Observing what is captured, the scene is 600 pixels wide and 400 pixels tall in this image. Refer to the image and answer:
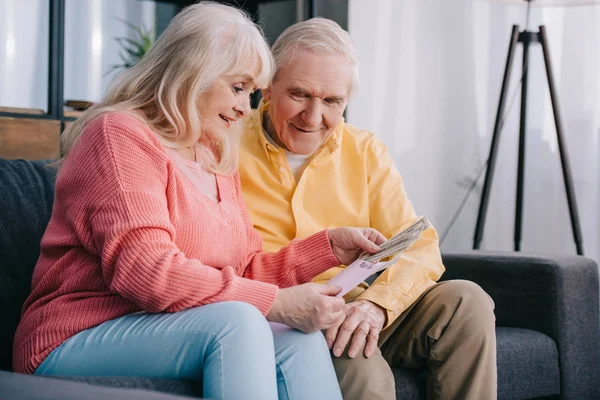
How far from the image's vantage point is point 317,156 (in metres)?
1.99

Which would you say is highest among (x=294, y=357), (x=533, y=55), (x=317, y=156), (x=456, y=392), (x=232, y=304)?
(x=533, y=55)

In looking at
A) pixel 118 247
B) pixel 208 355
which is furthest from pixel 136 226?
pixel 208 355

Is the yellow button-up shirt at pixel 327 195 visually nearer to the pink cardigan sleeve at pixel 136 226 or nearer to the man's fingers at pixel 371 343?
the man's fingers at pixel 371 343

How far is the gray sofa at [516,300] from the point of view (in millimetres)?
1779

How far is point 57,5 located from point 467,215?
1.93 m

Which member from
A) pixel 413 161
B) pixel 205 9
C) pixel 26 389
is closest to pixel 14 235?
pixel 205 9

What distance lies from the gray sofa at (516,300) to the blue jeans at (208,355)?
15.5 inches

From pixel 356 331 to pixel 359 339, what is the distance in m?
0.02

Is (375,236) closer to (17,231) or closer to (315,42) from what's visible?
(315,42)

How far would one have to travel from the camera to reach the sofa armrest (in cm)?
221

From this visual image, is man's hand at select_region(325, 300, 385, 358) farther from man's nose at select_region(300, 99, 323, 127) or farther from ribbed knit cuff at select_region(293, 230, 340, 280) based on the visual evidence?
man's nose at select_region(300, 99, 323, 127)

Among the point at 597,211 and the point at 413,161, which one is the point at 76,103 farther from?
the point at 597,211

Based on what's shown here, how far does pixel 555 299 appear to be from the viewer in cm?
221

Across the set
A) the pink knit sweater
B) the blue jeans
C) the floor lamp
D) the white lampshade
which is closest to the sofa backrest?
the pink knit sweater
